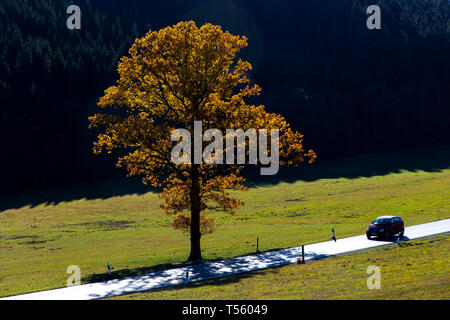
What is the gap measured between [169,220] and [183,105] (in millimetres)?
25159

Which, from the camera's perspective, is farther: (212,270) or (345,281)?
(212,270)

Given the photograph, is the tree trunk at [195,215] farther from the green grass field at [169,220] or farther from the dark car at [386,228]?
the dark car at [386,228]

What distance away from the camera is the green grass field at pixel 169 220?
1241 inches

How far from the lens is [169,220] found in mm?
52906

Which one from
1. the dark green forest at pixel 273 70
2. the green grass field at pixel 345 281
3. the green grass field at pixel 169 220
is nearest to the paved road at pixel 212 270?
the green grass field at pixel 345 281

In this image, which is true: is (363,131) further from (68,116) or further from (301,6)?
(68,116)

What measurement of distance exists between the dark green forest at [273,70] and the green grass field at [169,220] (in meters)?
14.0

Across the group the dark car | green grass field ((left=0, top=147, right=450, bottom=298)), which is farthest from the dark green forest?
the dark car

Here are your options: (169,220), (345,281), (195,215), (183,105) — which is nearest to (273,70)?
(169,220)

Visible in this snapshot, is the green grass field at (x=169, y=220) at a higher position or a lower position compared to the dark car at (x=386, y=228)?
lower

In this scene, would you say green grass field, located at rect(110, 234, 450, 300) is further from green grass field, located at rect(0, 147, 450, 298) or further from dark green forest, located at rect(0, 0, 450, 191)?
dark green forest, located at rect(0, 0, 450, 191)

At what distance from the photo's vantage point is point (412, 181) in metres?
69.4

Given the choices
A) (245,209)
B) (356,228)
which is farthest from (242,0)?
(356,228)

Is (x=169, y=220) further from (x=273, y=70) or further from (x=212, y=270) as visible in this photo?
(x=273, y=70)
